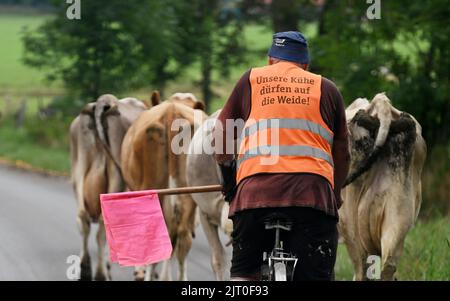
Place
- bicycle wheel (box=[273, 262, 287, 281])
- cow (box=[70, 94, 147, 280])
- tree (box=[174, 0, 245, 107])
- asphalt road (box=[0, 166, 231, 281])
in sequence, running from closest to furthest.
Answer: bicycle wheel (box=[273, 262, 287, 281]), cow (box=[70, 94, 147, 280]), asphalt road (box=[0, 166, 231, 281]), tree (box=[174, 0, 245, 107])

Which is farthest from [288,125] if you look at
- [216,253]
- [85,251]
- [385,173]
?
[85,251]

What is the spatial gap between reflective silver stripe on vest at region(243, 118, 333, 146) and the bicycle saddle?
45cm

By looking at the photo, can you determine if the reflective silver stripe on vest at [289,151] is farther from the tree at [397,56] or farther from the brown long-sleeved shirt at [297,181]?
the tree at [397,56]

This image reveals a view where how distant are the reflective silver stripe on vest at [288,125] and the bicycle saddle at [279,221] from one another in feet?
1.47

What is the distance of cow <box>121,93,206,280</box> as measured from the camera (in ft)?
36.7

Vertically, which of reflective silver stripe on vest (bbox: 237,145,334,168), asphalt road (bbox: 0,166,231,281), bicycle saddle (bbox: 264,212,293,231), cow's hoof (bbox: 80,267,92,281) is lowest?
cow's hoof (bbox: 80,267,92,281)

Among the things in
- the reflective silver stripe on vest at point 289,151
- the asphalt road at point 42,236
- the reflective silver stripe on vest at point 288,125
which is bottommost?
the asphalt road at point 42,236

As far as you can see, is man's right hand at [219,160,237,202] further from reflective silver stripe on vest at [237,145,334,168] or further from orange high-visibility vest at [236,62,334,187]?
reflective silver stripe on vest at [237,145,334,168]

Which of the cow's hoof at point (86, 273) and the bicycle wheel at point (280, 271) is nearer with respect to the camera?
the bicycle wheel at point (280, 271)

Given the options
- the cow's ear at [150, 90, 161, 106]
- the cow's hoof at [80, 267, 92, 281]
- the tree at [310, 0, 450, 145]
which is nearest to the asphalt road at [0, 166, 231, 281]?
the cow's hoof at [80, 267, 92, 281]

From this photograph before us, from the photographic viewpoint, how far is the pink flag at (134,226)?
747cm

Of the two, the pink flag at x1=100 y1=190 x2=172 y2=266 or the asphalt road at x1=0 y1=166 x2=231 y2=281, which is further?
the asphalt road at x1=0 y1=166 x2=231 y2=281

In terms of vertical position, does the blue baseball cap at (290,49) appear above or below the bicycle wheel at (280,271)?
above

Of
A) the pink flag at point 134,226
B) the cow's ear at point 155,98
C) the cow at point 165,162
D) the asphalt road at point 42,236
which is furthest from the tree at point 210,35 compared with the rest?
the pink flag at point 134,226
